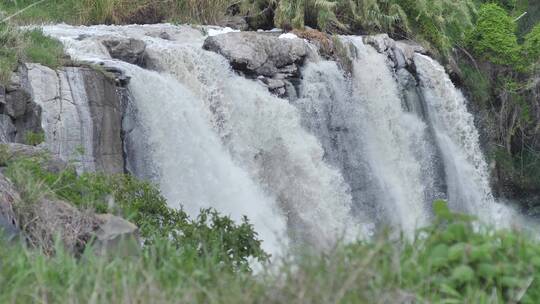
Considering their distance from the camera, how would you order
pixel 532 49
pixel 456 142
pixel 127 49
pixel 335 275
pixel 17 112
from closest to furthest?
pixel 335 275 < pixel 17 112 < pixel 127 49 < pixel 456 142 < pixel 532 49

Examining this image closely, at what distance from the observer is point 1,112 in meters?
8.90

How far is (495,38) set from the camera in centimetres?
1984

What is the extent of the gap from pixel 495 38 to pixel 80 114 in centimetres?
1270

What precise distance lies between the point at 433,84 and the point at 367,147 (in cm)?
304

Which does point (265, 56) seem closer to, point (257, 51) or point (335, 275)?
point (257, 51)

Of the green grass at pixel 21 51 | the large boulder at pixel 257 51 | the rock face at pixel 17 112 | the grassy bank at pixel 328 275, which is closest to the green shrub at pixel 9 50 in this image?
the green grass at pixel 21 51

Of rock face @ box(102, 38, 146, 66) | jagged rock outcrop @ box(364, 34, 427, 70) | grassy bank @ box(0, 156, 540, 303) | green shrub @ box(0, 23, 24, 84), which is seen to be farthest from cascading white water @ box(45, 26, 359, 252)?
grassy bank @ box(0, 156, 540, 303)

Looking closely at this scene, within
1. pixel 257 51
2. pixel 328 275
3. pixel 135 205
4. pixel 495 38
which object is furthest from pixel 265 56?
pixel 328 275

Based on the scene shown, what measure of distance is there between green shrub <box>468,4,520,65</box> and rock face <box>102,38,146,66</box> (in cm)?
1028

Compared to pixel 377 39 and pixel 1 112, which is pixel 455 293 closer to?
pixel 1 112

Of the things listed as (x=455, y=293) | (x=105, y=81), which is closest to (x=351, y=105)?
(x=105, y=81)

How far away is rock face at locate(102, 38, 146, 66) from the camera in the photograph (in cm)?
1202

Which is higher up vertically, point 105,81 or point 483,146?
point 105,81

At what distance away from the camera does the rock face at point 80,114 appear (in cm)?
944
